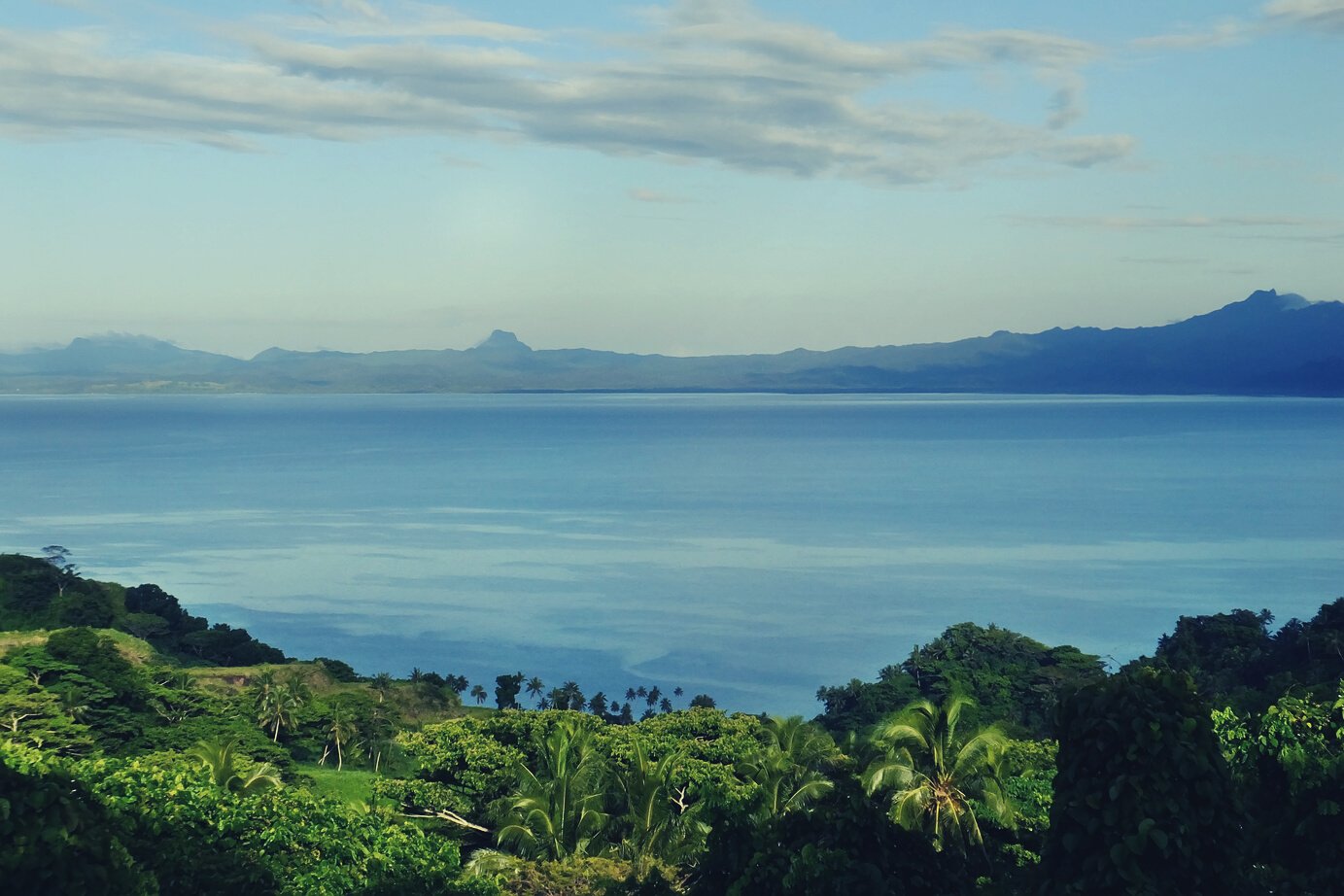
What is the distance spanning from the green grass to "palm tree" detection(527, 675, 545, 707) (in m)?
21.7

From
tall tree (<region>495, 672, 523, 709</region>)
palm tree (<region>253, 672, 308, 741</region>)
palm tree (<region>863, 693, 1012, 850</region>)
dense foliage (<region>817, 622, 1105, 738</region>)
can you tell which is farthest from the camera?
tall tree (<region>495, 672, 523, 709</region>)

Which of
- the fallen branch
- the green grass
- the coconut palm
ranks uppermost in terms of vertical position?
the fallen branch

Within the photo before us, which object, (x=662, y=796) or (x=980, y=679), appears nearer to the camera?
(x=662, y=796)

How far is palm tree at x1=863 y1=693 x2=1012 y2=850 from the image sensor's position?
2809 cm

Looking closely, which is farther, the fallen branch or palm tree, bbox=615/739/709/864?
the fallen branch

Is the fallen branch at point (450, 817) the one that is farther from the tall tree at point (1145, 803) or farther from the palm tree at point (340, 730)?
the palm tree at point (340, 730)

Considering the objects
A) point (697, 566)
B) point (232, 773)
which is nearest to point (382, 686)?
point (232, 773)

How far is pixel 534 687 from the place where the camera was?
265ft

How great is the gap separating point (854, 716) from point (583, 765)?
37.2 m

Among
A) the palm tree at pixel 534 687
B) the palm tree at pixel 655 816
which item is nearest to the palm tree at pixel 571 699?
the palm tree at pixel 534 687

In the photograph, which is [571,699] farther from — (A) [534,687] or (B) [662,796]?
(B) [662,796]

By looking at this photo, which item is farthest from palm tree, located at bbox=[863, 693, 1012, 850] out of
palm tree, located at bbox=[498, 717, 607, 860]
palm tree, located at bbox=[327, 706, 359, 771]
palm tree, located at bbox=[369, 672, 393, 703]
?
palm tree, located at bbox=[369, 672, 393, 703]

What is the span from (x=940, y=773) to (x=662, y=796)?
8553 millimetres

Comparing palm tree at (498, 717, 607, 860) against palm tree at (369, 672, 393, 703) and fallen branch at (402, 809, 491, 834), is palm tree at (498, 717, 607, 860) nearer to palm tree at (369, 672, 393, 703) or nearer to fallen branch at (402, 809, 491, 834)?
fallen branch at (402, 809, 491, 834)
